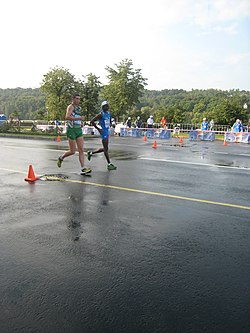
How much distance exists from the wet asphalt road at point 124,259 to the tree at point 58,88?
1277 inches

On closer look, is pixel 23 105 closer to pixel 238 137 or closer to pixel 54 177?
pixel 238 137

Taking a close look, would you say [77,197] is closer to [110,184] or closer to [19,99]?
[110,184]

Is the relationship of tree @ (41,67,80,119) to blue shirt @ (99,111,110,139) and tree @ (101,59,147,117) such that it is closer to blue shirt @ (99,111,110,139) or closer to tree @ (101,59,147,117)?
tree @ (101,59,147,117)

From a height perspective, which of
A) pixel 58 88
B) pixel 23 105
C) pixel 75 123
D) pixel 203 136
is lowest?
pixel 203 136

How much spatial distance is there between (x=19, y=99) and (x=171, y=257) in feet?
418

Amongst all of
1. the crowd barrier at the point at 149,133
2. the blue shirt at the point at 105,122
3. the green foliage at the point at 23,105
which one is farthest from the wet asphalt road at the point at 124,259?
the green foliage at the point at 23,105

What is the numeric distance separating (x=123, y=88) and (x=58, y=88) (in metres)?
8.11

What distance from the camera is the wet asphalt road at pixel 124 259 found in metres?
2.56

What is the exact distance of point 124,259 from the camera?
3.56 m

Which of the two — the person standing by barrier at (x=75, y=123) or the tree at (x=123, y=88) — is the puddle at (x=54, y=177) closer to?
the person standing by barrier at (x=75, y=123)

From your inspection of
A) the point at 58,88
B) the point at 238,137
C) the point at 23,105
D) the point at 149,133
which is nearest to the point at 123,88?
the point at 58,88

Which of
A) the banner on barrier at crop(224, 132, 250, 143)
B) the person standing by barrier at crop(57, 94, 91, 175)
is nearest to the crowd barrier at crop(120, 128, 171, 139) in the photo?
the banner on barrier at crop(224, 132, 250, 143)

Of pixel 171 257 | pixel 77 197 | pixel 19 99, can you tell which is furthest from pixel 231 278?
pixel 19 99

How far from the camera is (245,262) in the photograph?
11.6ft
